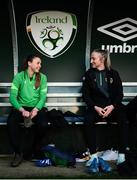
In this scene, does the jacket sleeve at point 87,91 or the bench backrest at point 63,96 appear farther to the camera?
the bench backrest at point 63,96

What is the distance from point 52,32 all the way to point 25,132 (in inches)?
59.8

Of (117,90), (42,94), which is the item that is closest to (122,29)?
(117,90)

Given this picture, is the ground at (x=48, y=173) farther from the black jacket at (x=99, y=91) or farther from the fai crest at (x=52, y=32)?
the fai crest at (x=52, y=32)

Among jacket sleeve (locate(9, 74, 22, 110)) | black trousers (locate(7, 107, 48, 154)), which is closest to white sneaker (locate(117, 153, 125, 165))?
black trousers (locate(7, 107, 48, 154))

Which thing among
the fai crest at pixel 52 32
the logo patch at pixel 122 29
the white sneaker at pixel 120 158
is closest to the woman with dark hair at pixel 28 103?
the fai crest at pixel 52 32

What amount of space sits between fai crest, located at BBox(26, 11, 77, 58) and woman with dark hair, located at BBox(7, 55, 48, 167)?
0.51 metres

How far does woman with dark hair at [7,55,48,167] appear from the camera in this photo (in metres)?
7.29

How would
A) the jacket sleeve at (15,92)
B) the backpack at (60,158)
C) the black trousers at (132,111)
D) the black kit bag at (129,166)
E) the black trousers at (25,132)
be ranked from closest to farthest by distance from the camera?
the black kit bag at (129,166) → the backpack at (60,158) → the black trousers at (25,132) → the jacket sleeve at (15,92) → the black trousers at (132,111)

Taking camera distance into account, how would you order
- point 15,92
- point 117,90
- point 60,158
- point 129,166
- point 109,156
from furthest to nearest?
point 117,90, point 109,156, point 15,92, point 60,158, point 129,166

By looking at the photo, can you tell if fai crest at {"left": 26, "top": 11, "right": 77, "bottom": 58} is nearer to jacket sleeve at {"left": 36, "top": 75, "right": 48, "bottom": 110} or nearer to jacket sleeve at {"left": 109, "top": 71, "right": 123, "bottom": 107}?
jacket sleeve at {"left": 36, "top": 75, "right": 48, "bottom": 110}

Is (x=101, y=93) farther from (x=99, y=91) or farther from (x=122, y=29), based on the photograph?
(x=122, y=29)

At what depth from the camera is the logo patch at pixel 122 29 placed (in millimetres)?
8141

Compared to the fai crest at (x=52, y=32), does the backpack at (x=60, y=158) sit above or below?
below

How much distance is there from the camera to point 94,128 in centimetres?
750
